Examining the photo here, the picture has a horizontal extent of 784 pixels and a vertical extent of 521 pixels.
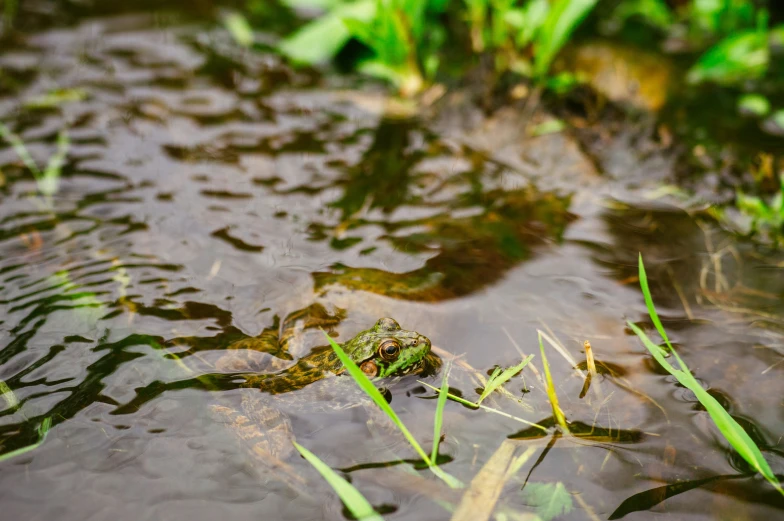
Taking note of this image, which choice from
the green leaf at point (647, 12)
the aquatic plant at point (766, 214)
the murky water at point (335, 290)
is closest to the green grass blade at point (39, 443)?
the murky water at point (335, 290)

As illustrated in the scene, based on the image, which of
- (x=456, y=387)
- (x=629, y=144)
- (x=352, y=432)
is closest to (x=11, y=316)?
(x=352, y=432)

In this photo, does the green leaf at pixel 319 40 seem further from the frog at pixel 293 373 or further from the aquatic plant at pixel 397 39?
the frog at pixel 293 373

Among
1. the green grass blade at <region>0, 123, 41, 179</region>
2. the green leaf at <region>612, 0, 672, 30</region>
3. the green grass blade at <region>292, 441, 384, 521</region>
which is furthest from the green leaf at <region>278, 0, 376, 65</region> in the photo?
the green grass blade at <region>292, 441, 384, 521</region>

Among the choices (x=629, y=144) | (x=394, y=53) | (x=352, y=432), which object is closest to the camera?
(x=352, y=432)

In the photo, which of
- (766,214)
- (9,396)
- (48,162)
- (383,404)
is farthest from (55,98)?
(766,214)

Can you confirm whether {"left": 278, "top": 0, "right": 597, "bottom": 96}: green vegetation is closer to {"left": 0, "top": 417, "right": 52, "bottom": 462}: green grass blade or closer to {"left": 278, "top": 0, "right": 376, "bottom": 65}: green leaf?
{"left": 278, "top": 0, "right": 376, "bottom": 65}: green leaf

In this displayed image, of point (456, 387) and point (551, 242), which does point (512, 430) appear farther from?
point (551, 242)
